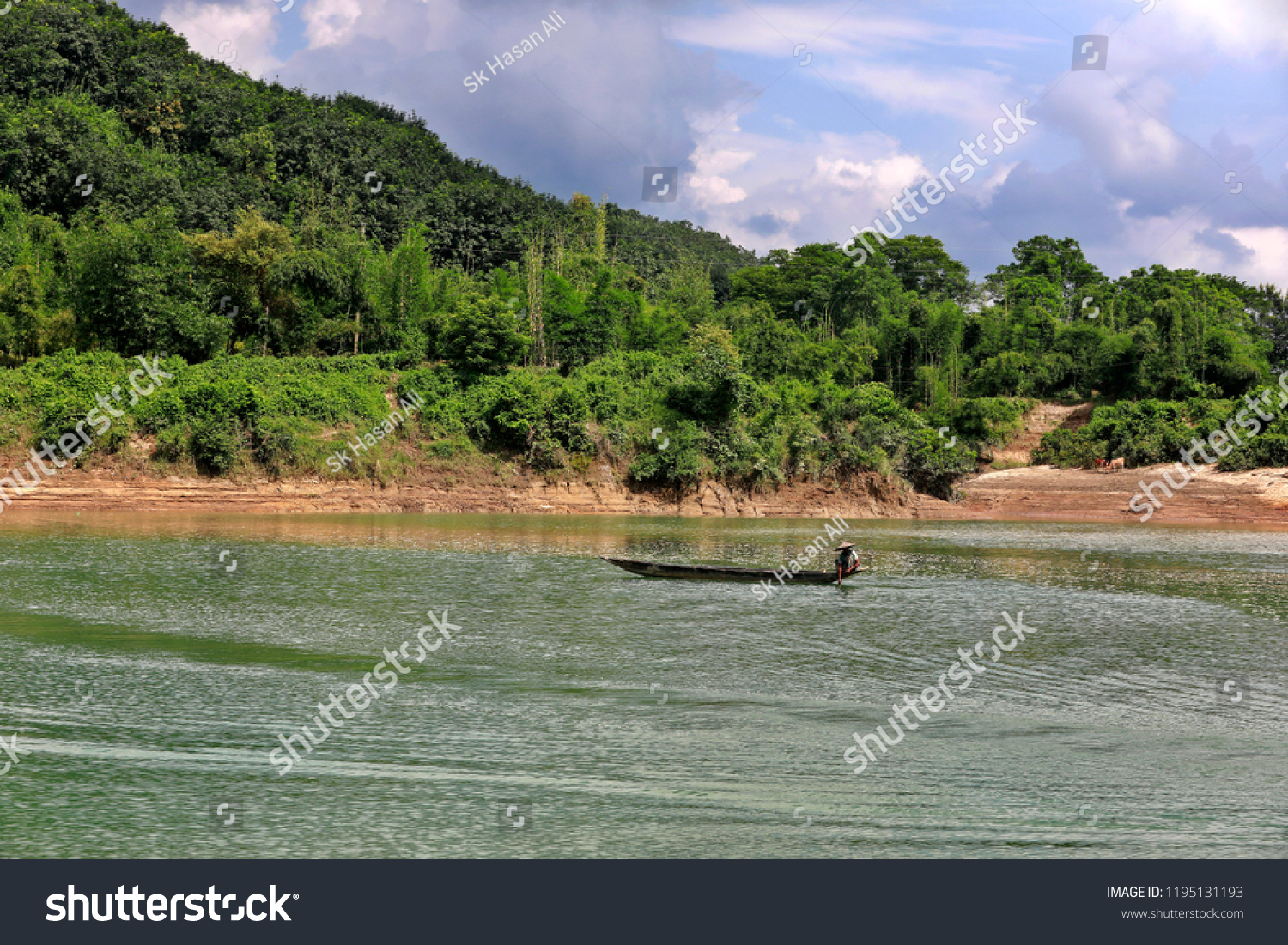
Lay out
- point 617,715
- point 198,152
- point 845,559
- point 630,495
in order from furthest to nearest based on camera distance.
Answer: point 198,152
point 630,495
point 845,559
point 617,715

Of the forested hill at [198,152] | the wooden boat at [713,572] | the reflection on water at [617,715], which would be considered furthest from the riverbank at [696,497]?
the forested hill at [198,152]

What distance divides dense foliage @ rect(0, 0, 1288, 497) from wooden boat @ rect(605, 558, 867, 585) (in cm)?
2328

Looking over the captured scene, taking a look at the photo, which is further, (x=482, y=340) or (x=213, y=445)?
(x=482, y=340)

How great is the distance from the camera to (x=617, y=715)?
10.9 m

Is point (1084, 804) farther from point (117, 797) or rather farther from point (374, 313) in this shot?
point (374, 313)

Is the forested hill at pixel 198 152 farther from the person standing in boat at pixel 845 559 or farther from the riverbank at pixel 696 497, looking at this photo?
the person standing in boat at pixel 845 559

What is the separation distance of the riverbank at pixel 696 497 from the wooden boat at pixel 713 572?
21802 mm

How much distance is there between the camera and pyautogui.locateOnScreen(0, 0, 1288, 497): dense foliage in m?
43.3

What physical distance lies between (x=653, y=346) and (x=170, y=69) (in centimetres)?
4971

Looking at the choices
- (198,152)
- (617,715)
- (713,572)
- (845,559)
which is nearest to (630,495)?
(713,572)

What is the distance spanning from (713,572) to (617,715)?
36.6 feet

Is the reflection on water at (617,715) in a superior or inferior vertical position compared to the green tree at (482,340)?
inferior

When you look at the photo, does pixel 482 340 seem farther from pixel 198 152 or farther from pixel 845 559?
pixel 198 152

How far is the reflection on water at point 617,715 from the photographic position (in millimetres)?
7609
